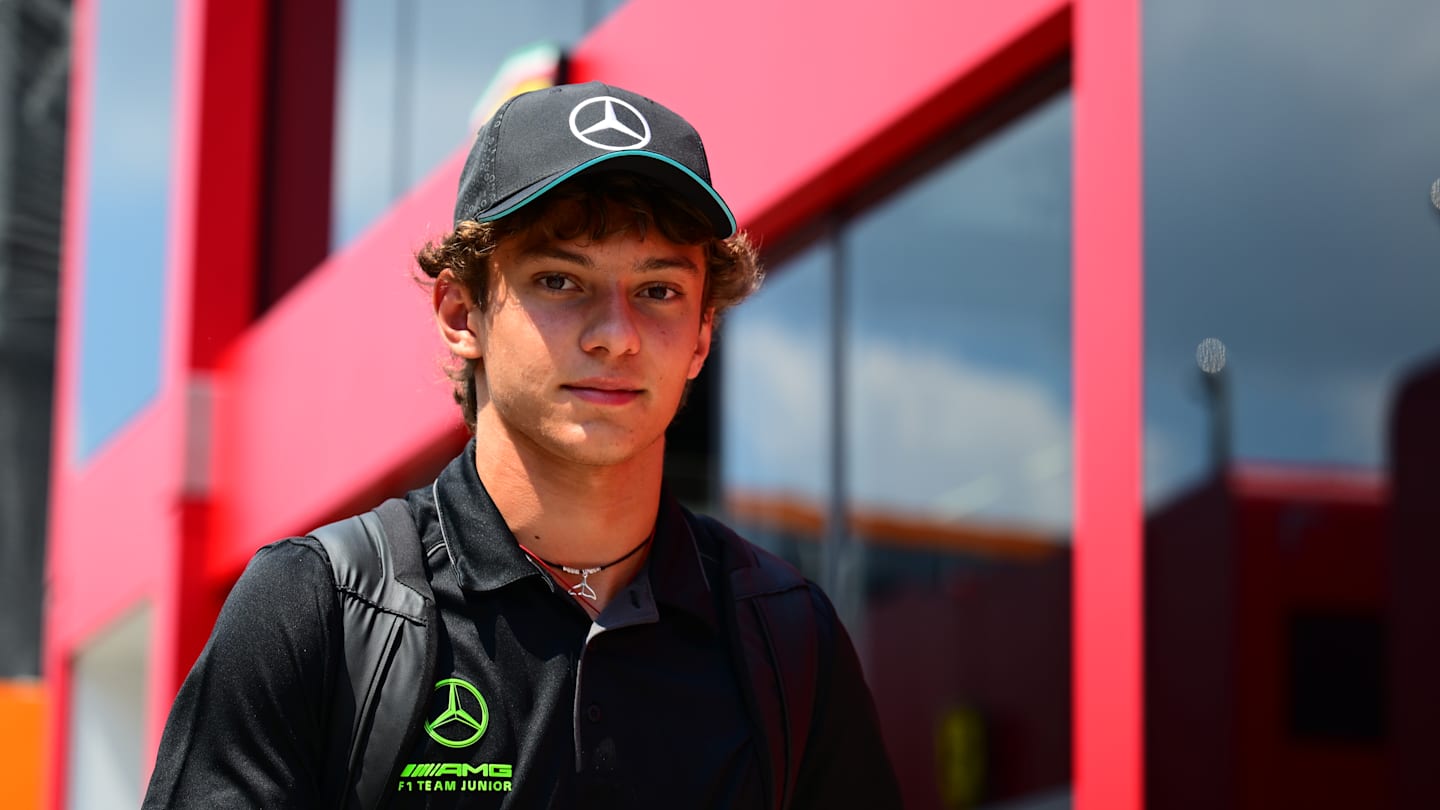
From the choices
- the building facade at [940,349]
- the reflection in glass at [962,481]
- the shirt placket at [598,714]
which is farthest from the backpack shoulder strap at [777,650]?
the reflection in glass at [962,481]

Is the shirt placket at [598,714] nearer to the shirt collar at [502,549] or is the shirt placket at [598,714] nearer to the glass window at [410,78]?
the shirt collar at [502,549]

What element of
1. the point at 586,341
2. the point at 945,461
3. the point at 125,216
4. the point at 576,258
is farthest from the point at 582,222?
the point at 125,216

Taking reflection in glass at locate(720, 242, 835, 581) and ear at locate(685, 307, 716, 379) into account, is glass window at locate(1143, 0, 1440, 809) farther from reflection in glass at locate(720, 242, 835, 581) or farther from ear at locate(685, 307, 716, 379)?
reflection in glass at locate(720, 242, 835, 581)

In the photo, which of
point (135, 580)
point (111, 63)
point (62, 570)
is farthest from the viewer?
point (62, 570)

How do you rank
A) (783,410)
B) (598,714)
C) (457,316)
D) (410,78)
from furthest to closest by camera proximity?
(410,78) < (783,410) < (457,316) < (598,714)

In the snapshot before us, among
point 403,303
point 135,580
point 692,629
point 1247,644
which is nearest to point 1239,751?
point 1247,644

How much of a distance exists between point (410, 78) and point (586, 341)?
24.7ft

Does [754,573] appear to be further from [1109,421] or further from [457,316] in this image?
[1109,421]

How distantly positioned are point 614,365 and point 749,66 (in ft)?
11.8

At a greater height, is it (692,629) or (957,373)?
(957,373)

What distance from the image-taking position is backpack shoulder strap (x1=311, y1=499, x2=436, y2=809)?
1994 mm

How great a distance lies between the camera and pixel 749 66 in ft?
18.5

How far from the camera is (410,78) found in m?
9.38

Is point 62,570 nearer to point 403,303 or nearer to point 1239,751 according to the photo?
point 403,303
